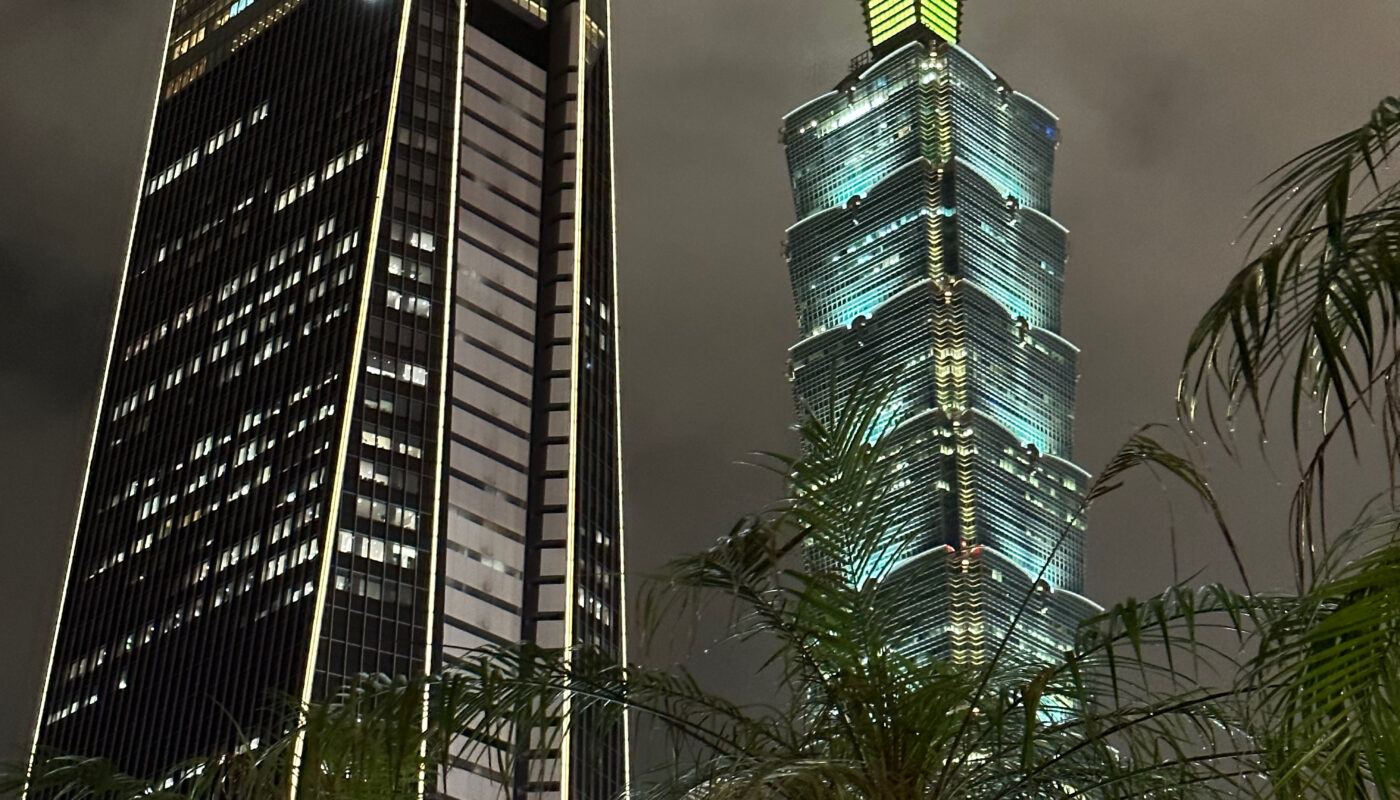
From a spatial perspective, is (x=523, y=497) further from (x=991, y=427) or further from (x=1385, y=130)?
(x=1385, y=130)

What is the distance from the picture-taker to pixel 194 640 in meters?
122

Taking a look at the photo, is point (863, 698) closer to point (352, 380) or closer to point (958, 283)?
point (352, 380)

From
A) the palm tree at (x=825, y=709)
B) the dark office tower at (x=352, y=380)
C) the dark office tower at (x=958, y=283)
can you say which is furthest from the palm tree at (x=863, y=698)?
the dark office tower at (x=958, y=283)

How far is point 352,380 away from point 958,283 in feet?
235

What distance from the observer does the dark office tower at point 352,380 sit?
11956cm

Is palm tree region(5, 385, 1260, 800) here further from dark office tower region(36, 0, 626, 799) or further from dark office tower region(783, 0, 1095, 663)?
dark office tower region(783, 0, 1095, 663)

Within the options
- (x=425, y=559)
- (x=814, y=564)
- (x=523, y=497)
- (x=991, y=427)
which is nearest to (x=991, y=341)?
(x=991, y=427)

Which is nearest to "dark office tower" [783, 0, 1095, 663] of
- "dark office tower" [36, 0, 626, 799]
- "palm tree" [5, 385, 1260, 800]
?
"dark office tower" [36, 0, 626, 799]

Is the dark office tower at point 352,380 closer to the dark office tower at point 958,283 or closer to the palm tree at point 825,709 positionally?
the dark office tower at point 958,283

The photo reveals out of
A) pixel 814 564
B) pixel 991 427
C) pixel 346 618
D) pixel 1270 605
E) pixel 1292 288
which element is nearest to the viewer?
pixel 1292 288

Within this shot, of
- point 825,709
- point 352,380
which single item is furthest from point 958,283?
point 825,709

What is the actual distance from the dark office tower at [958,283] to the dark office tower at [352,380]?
131 feet

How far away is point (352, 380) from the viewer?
405 ft

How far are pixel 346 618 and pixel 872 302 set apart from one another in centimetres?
7895
